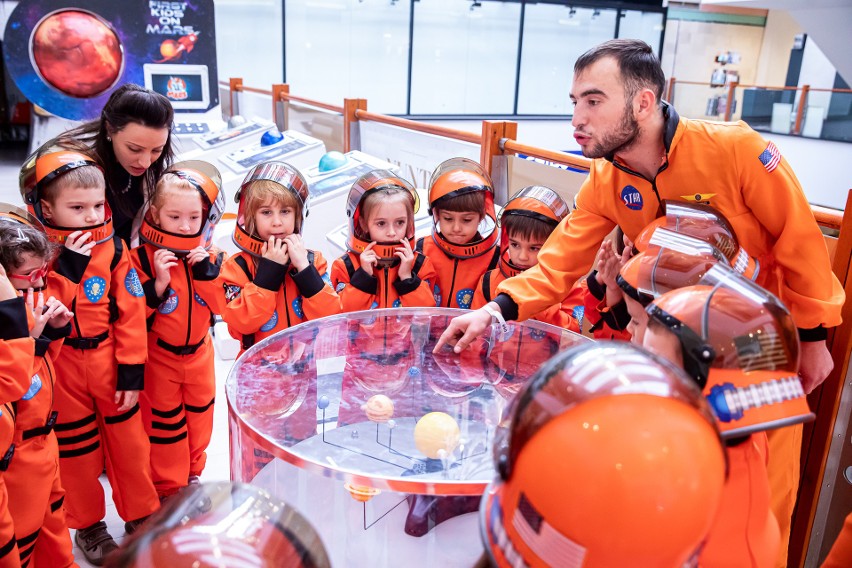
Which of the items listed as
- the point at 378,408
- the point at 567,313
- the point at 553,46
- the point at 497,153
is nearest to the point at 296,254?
the point at 378,408

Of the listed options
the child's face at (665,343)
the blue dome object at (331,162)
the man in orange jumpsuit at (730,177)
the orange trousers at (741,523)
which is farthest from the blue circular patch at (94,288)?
the blue dome object at (331,162)

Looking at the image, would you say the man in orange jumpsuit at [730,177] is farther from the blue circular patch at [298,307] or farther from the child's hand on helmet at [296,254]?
the blue circular patch at [298,307]

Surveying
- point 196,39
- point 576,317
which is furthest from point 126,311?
point 196,39

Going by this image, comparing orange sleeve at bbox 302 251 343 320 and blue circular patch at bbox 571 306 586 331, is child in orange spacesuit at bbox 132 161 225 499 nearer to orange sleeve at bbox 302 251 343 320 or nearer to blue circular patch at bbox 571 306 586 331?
orange sleeve at bbox 302 251 343 320

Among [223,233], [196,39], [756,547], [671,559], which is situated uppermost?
[196,39]

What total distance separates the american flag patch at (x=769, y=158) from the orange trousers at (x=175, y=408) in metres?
2.11

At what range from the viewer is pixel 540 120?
44.6 ft

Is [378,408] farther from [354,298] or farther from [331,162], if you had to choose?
[331,162]

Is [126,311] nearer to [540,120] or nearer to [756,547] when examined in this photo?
[756,547]

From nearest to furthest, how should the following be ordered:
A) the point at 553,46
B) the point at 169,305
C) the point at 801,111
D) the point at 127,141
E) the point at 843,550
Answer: the point at 843,550
the point at 127,141
the point at 169,305
the point at 801,111
the point at 553,46

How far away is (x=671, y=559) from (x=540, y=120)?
13.4 meters

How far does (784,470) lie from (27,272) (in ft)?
7.42

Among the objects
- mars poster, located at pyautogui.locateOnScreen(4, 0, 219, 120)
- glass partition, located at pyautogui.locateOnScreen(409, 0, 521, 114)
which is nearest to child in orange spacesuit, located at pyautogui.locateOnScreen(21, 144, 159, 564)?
mars poster, located at pyautogui.locateOnScreen(4, 0, 219, 120)

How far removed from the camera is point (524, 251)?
2650 millimetres
